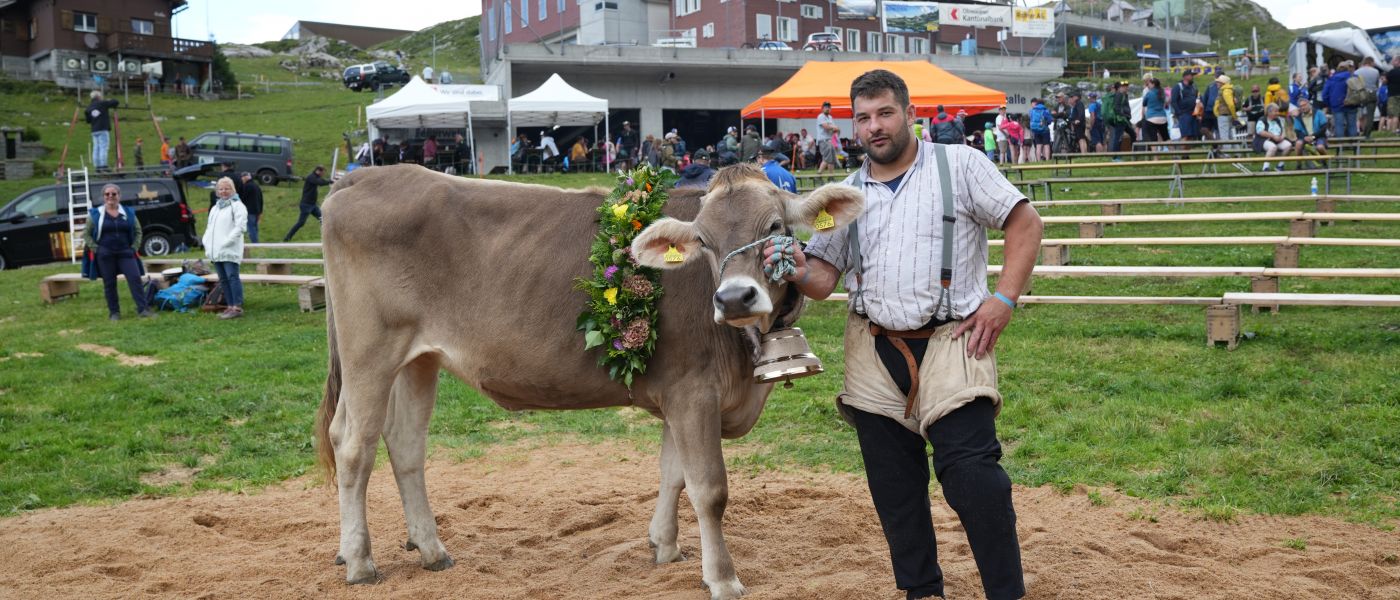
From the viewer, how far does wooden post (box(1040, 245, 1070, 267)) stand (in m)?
14.3

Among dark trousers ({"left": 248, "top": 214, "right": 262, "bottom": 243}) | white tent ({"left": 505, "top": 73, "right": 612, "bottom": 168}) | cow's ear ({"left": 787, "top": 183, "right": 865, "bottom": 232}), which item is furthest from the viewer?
white tent ({"left": 505, "top": 73, "right": 612, "bottom": 168})

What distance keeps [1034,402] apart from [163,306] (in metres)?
13.5

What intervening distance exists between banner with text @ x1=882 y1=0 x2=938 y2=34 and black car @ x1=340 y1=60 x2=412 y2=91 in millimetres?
29780

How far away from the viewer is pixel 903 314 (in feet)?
14.0

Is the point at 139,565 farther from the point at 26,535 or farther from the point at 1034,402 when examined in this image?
the point at 1034,402

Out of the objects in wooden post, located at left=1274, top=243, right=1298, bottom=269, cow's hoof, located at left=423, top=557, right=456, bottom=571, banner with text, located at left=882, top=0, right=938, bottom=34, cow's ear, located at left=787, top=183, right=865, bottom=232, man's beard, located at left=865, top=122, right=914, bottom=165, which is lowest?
cow's hoof, located at left=423, top=557, right=456, bottom=571

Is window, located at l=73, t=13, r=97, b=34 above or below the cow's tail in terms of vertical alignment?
above

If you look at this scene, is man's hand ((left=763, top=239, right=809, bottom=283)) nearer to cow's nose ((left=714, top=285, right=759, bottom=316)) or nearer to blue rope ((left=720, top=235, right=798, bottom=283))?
blue rope ((left=720, top=235, right=798, bottom=283))

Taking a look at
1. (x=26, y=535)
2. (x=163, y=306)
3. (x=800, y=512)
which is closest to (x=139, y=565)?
(x=26, y=535)

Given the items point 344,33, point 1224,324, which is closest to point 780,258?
point 1224,324

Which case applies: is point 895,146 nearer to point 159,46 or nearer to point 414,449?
point 414,449

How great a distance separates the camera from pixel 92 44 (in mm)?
61562

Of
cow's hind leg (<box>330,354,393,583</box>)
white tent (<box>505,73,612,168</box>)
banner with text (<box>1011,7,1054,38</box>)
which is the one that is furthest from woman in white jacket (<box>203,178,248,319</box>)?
banner with text (<box>1011,7,1054,38</box>)

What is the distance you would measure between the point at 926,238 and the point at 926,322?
0.32 metres
